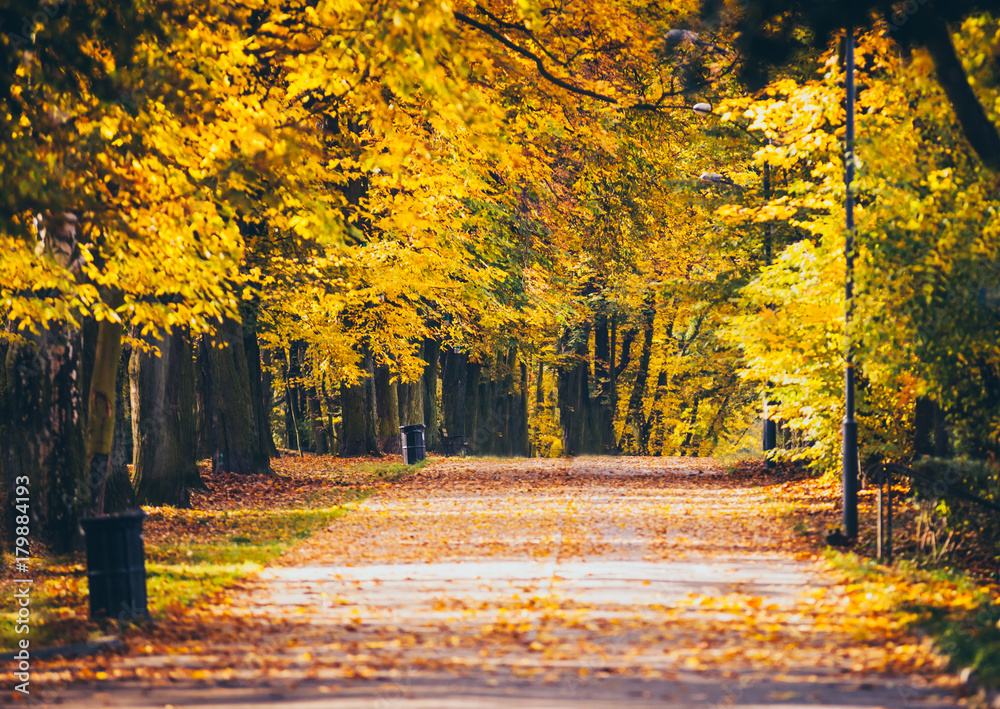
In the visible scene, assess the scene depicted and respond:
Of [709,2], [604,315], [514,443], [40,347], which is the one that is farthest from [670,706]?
[514,443]

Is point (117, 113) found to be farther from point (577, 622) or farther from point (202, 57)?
point (577, 622)

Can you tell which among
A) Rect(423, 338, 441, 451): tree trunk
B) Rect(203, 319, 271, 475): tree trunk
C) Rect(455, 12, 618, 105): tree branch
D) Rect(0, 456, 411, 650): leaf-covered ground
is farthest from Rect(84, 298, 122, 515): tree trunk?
Rect(423, 338, 441, 451): tree trunk

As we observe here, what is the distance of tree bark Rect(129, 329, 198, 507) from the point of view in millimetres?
18844

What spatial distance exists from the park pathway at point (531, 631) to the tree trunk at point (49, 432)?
292cm

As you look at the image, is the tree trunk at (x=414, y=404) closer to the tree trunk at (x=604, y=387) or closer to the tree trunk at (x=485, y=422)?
the tree trunk at (x=485, y=422)

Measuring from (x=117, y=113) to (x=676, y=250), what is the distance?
984 inches

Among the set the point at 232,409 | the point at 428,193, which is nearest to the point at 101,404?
the point at 428,193

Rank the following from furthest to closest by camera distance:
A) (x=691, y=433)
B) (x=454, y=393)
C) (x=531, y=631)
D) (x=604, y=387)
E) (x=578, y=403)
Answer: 1. (x=691, y=433)
2. (x=604, y=387)
3. (x=578, y=403)
4. (x=454, y=393)
5. (x=531, y=631)

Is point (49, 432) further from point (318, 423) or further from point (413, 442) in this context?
point (318, 423)

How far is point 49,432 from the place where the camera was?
45.0ft

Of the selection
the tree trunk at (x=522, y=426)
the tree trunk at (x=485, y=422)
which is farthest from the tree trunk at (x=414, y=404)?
the tree trunk at (x=522, y=426)

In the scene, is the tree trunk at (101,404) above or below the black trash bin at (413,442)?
above

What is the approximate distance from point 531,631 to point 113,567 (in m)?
3.70

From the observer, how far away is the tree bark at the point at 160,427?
1884 cm
